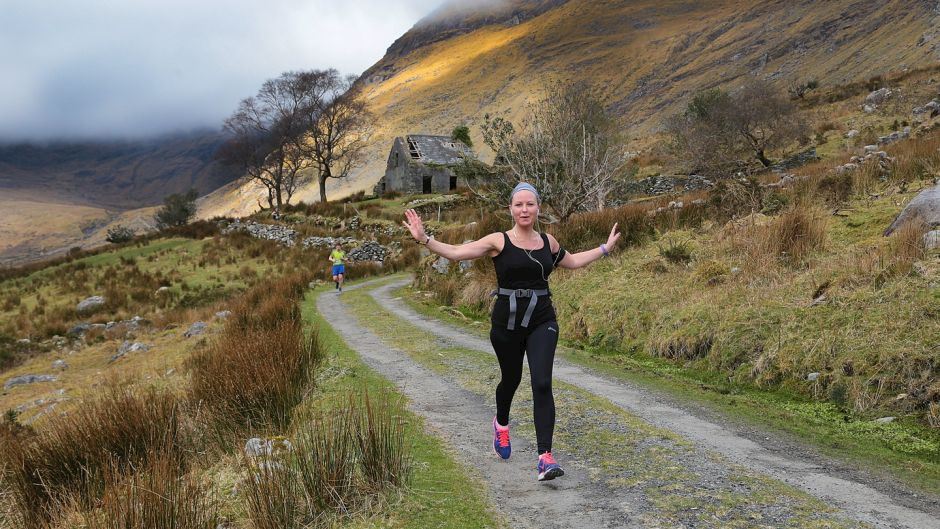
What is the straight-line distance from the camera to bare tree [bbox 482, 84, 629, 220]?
16125 mm

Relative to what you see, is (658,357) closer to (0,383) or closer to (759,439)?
(759,439)

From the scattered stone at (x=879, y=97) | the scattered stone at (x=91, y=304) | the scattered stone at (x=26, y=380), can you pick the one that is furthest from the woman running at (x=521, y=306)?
the scattered stone at (x=879, y=97)

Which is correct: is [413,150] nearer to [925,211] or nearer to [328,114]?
[328,114]

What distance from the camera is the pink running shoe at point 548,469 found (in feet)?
12.2

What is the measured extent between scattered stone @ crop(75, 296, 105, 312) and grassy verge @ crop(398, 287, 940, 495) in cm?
2140

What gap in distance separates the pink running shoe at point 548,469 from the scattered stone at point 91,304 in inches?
921

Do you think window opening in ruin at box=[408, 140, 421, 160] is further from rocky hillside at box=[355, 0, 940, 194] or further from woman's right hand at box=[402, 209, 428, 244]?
woman's right hand at box=[402, 209, 428, 244]

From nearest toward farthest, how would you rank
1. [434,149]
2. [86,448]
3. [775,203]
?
[86,448]
[775,203]
[434,149]

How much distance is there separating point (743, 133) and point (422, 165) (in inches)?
1076

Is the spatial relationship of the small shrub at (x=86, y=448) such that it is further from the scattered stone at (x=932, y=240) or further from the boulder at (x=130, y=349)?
the boulder at (x=130, y=349)

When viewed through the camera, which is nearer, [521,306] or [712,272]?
[521,306]

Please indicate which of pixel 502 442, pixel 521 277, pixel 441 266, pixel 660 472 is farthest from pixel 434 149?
pixel 660 472

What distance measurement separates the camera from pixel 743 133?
27578 mm

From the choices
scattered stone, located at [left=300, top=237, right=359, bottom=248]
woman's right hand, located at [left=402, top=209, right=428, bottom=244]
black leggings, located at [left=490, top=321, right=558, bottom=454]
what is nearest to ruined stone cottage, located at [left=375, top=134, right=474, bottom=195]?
scattered stone, located at [left=300, top=237, right=359, bottom=248]
